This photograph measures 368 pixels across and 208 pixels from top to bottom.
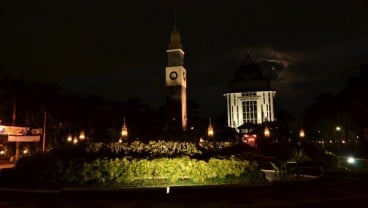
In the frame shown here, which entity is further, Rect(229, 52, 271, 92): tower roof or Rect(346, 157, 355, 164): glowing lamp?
Rect(229, 52, 271, 92): tower roof

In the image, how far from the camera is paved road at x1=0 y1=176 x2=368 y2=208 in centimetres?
1288

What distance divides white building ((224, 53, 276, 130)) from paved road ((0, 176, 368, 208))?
282ft

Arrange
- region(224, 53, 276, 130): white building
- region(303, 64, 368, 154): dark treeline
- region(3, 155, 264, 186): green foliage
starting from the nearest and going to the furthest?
region(3, 155, 264, 186): green foliage
region(303, 64, 368, 154): dark treeline
region(224, 53, 276, 130): white building

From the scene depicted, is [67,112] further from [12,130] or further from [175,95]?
[12,130]

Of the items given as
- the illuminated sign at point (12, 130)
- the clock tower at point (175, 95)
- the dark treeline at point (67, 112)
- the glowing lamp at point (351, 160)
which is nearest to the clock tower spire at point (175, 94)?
the clock tower at point (175, 95)

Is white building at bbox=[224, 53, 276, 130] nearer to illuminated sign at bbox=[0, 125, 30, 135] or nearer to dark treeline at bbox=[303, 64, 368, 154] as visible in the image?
dark treeline at bbox=[303, 64, 368, 154]

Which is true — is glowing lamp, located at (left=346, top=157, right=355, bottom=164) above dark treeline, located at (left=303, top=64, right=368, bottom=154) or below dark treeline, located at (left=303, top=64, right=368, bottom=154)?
below

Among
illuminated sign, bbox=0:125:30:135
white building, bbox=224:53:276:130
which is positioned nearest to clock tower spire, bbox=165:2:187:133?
illuminated sign, bbox=0:125:30:135

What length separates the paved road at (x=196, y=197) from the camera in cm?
1288

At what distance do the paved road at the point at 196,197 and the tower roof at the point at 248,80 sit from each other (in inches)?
3423

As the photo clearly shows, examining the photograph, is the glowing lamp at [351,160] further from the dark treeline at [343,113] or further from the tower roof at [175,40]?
the tower roof at [175,40]

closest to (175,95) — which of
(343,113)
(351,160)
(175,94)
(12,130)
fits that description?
(175,94)

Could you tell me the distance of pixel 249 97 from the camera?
336 ft

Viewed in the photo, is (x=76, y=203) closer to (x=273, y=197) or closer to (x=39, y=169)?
(x=39, y=169)
